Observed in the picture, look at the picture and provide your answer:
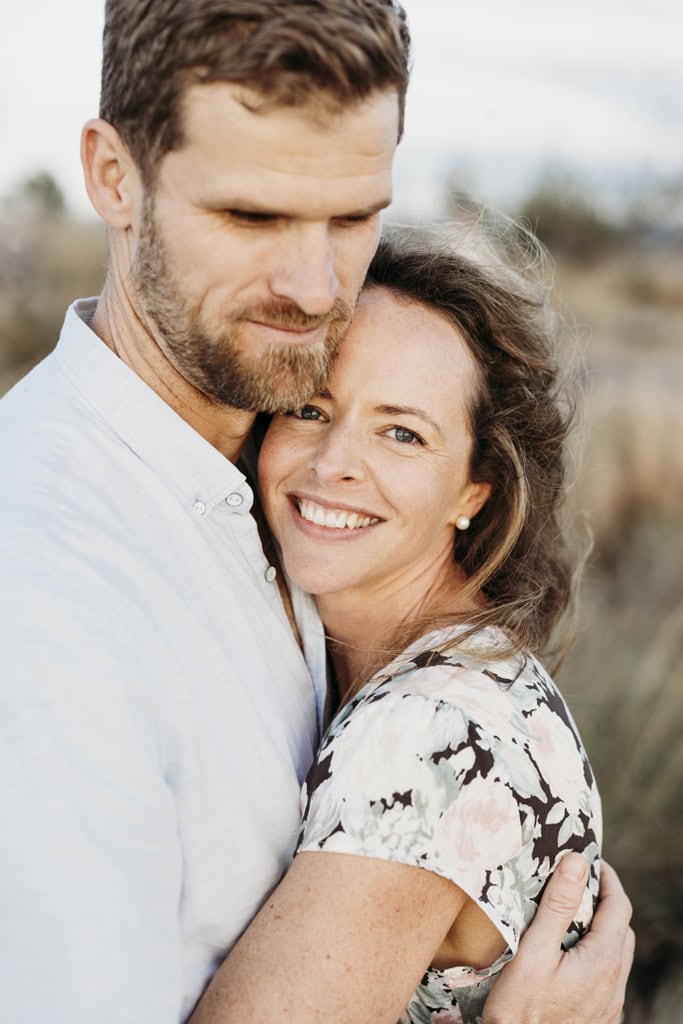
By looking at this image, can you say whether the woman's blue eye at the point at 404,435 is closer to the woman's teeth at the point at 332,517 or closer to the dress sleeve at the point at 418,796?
the woman's teeth at the point at 332,517

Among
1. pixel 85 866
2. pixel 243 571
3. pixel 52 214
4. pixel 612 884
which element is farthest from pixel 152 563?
pixel 52 214

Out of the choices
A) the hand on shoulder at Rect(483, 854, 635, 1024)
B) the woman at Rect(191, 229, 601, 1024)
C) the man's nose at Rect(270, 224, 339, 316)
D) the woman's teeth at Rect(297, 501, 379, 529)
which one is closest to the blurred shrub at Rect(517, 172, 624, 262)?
the woman at Rect(191, 229, 601, 1024)

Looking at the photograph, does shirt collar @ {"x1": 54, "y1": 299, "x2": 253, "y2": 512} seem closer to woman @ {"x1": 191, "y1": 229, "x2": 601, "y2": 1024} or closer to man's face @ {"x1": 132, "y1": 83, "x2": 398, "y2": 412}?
man's face @ {"x1": 132, "y1": 83, "x2": 398, "y2": 412}

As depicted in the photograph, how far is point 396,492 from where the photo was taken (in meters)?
2.24

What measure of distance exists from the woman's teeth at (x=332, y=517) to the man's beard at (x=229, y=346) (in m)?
0.25

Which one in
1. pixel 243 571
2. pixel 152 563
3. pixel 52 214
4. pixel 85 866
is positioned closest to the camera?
pixel 85 866

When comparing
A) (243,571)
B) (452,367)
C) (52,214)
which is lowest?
(52,214)

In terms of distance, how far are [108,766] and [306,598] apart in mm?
987

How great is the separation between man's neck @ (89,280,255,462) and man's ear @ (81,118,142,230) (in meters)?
0.15

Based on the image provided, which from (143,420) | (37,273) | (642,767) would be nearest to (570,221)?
(37,273)

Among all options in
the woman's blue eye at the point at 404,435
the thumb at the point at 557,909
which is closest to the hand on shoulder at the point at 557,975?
the thumb at the point at 557,909

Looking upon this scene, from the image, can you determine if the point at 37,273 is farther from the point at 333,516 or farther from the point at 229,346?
the point at 229,346

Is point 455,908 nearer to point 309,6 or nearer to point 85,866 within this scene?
point 85,866

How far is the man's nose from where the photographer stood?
185 centimetres
